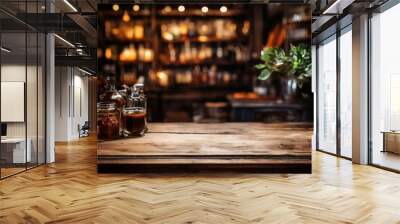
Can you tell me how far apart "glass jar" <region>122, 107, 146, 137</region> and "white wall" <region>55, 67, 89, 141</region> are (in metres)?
3.15

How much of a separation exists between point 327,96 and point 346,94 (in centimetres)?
105

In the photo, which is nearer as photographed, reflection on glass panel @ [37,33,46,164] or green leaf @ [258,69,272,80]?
green leaf @ [258,69,272,80]

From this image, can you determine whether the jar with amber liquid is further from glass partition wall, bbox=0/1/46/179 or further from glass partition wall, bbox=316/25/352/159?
glass partition wall, bbox=316/25/352/159

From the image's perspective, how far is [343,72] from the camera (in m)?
7.67

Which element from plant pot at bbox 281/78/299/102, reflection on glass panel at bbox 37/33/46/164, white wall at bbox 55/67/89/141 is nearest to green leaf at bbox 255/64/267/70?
plant pot at bbox 281/78/299/102

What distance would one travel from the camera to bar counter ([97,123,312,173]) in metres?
5.62

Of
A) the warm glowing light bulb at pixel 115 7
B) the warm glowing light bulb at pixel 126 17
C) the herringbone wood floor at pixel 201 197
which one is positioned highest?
the warm glowing light bulb at pixel 115 7

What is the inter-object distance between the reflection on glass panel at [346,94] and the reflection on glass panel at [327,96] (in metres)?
0.38

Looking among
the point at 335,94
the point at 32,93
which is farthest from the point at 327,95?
the point at 32,93

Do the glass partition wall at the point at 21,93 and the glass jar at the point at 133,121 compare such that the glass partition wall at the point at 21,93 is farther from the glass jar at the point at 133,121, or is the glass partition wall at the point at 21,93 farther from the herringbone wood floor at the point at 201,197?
the glass jar at the point at 133,121

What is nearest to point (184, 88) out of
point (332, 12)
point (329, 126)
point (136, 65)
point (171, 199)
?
point (136, 65)

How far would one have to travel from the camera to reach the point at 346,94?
7.55 m

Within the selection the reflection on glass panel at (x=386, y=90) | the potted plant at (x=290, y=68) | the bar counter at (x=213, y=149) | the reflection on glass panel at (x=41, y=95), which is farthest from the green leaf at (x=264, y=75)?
the reflection on glass panel at (x=41, y=95)

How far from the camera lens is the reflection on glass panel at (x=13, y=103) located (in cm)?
534
